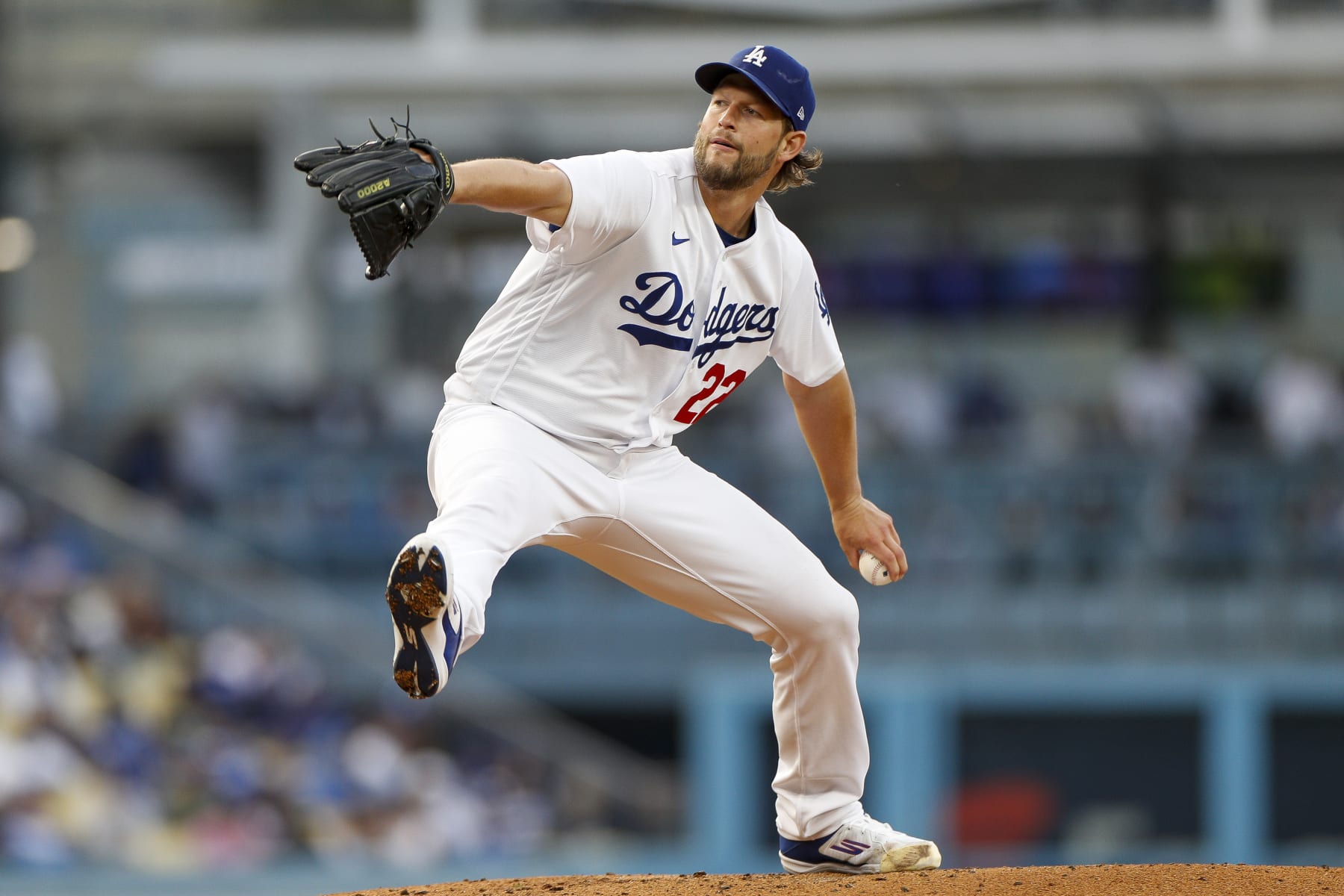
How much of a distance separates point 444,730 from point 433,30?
5.86 meters

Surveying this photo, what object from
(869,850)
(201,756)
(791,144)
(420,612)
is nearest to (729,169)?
(791,144)

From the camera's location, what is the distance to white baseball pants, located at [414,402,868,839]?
11.0 feet

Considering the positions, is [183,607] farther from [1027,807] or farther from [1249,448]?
[1249,448]

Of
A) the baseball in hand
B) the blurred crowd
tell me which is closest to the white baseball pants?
the baseball in hand

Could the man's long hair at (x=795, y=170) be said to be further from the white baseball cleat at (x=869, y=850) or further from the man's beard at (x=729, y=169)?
the white baseball cleat at (x=869, y=850)

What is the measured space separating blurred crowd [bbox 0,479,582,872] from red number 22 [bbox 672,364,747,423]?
6.38 m

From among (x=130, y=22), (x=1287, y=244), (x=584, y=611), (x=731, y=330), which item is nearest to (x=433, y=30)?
(x=130, y=22)

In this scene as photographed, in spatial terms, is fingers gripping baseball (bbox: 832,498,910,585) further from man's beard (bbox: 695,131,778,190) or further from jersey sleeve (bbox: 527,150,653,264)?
jersey sleeve (bbox: 527,150,653,264)

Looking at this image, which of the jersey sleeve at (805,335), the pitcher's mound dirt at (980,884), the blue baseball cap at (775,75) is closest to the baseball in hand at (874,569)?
the jersey sleeve at (805,335)

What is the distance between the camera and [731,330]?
374 centimetres

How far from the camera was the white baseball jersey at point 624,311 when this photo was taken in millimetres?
3473

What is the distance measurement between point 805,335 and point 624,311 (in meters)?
0.55

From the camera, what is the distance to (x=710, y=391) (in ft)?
12.6

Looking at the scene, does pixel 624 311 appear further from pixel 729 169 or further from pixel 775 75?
pixel 775 75
